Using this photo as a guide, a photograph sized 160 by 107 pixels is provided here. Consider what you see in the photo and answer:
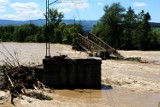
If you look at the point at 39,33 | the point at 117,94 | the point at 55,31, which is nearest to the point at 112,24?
the point at 55,31

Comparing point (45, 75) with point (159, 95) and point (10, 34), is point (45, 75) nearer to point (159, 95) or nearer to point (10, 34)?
point (159, 95)

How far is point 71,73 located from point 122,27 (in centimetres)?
5434

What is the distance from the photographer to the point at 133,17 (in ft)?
263

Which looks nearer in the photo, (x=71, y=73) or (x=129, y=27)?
Result: (x=71, y=73)

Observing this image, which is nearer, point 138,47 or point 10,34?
point 138,47

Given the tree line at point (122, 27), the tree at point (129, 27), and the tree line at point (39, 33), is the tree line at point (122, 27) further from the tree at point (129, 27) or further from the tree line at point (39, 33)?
the tree line at point (39, 33)

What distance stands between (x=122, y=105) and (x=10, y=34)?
107m

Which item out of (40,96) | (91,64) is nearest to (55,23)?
(91,64)

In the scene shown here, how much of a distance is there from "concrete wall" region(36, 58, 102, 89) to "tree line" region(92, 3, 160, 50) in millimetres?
49402

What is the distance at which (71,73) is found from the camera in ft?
88.5

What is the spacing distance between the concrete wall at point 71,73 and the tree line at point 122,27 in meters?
49.4

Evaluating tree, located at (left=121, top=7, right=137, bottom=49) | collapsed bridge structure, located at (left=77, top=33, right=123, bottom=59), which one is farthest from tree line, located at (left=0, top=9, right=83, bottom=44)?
tree, located at (left=121, top=7, right=137, bottom=49)

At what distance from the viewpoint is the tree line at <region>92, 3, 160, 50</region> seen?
253ft

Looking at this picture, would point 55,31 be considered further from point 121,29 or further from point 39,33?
point 39,33
